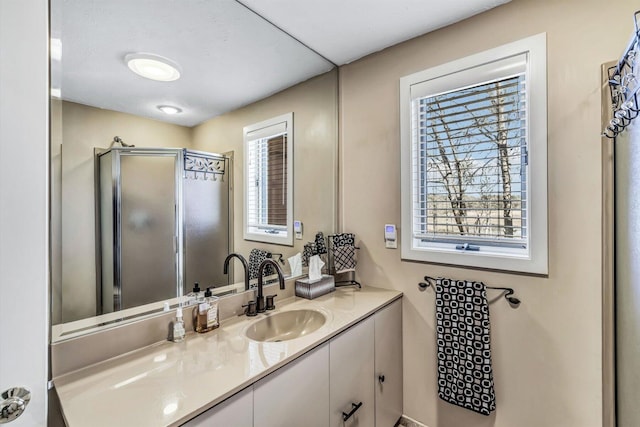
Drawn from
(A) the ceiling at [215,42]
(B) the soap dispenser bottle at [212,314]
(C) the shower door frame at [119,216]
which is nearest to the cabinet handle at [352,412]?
(B) the soap dispenser bottle at [212,314]

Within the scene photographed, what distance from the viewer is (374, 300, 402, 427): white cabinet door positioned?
1625 millimetres

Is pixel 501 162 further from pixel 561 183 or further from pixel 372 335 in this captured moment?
pixel 372 335

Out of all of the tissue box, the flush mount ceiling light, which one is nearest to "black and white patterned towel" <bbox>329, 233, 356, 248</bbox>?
the tissue box

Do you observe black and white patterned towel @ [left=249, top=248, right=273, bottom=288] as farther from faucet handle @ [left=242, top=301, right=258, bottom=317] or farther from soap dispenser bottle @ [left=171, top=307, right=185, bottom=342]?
soap dispenser bottle @ [left=171, top=307, right=185, bottom=342]

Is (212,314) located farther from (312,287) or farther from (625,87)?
(625,87)

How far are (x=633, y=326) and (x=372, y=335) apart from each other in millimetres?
1028

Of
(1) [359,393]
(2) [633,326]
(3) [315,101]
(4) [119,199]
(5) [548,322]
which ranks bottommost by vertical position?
(1) [359,393]

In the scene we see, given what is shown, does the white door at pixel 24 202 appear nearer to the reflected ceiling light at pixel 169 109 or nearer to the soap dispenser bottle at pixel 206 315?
the reflected ceiling light at pixel 169 109

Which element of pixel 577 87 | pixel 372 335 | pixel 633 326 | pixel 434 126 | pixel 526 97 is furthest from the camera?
pixel 434 126

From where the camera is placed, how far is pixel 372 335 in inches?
62.0

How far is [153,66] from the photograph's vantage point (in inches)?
48.1

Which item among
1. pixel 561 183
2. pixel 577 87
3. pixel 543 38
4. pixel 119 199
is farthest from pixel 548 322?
pixel 119 199

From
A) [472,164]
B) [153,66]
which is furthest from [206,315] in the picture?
[472,164]

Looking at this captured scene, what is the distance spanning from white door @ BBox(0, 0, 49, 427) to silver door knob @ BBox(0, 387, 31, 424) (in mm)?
22
